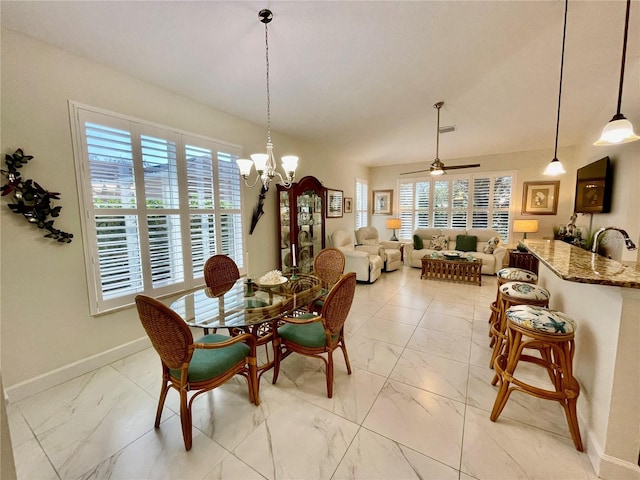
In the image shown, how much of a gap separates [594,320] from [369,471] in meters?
1.64

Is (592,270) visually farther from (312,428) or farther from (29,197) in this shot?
(29,197)

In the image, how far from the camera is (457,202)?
641 cm

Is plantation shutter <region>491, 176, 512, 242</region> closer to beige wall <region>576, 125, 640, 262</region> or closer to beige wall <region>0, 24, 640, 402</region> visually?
beige wall <region>576, 125, 640, 262</region>

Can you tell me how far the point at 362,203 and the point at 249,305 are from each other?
5465 millimetres

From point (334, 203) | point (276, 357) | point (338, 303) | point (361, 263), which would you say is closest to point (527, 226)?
point (361, 263)

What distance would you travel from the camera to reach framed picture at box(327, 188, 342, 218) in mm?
5500

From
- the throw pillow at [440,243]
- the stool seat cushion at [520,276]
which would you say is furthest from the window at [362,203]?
the stool seat cushion at [520,276]

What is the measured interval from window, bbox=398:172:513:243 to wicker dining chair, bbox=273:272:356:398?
5470 mm

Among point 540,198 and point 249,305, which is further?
point 540,198

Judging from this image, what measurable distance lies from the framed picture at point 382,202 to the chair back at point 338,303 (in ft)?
18.3

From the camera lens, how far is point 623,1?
7.03 ft

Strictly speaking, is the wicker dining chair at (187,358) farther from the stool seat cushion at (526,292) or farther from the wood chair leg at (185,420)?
the stool seat cushion at (526,292)

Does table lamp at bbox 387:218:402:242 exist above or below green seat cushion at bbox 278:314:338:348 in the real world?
above

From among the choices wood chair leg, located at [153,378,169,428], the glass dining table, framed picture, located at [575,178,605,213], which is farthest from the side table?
wood chair leg, located at [153,378,169,428]
